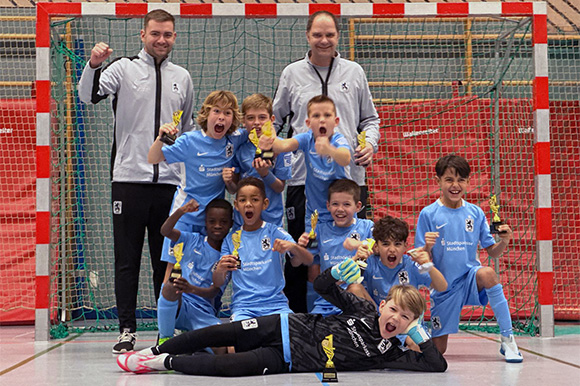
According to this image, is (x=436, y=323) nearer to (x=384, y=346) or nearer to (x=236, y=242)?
(x=384, y=346)

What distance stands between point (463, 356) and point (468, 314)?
2.34 meters

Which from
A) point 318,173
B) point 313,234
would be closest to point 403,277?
point 313,234

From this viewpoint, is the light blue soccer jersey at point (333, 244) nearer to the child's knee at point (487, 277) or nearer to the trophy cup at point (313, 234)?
the trophy cup at point (313, 234)

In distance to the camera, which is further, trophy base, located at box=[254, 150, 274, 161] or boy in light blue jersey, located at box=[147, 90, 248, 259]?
boy in light blue jersey, located at box=[147, 90, 248, 259]

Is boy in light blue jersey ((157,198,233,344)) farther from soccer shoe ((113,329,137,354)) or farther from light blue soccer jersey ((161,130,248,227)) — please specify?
soccer shoe ((113,329,137,354))

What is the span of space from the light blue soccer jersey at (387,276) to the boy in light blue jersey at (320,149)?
0.48 m

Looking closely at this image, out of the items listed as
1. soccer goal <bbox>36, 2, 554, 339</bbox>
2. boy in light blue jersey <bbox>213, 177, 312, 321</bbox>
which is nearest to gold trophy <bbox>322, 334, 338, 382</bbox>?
boy in light blue jersey <bbox>213, 177, 312, 321</bbox>

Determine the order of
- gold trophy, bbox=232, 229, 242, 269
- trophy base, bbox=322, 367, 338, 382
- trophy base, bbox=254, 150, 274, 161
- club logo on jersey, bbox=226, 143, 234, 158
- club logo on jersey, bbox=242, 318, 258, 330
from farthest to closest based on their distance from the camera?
1. club logo on jersey, bbox=226, 143, 234, 158
2. trophy base, bbox=254, 150, 274, 161
3. gold trophy, bbox=232, 229, 242, 269
4. club logo on jersey, bbox=242, 318, 258, 330
5. trophy base, bbox=322, 367, 338, 382

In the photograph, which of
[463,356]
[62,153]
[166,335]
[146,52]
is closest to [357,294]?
[463,356]

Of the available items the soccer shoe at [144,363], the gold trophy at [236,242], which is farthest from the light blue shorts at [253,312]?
the soccer shoe at [144,363]

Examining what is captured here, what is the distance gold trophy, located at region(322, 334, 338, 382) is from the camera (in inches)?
127

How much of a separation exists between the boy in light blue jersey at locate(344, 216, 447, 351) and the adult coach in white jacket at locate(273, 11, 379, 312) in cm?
54

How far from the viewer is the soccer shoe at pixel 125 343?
438cm

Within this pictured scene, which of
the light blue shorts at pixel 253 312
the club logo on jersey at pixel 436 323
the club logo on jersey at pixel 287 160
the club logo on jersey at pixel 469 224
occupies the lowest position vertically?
the club logo on jersey at pixel 436 323
